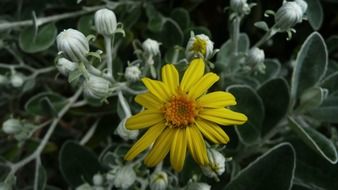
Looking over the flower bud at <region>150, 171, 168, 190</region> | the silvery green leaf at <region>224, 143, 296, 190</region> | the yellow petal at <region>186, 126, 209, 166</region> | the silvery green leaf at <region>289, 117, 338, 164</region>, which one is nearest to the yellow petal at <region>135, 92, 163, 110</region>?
the yellow petal at <region>186, 126, 209, 166</region>

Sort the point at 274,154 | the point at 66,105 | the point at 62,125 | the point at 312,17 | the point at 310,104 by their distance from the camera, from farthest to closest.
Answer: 1. the point at 62,125
2. the point at 66,105
3. the point at 312,17
4. the point at 310,104
5. the point at 274,154

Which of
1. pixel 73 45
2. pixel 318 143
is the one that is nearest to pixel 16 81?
pixel 73 45

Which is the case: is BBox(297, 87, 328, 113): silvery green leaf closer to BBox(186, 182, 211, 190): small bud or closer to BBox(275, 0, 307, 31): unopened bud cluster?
BBox(275, 0, 307, 31): unopened bud cluster

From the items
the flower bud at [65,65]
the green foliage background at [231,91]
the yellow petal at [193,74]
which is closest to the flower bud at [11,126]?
the green foliage background at [231,91]

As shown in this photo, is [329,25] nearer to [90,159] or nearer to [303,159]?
[303,159]

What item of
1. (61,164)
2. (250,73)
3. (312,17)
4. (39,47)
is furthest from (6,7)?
(312,17)

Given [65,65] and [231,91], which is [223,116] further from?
[65,65]

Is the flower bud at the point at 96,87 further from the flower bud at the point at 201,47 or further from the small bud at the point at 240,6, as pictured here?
the small bud at the point at 240,6
